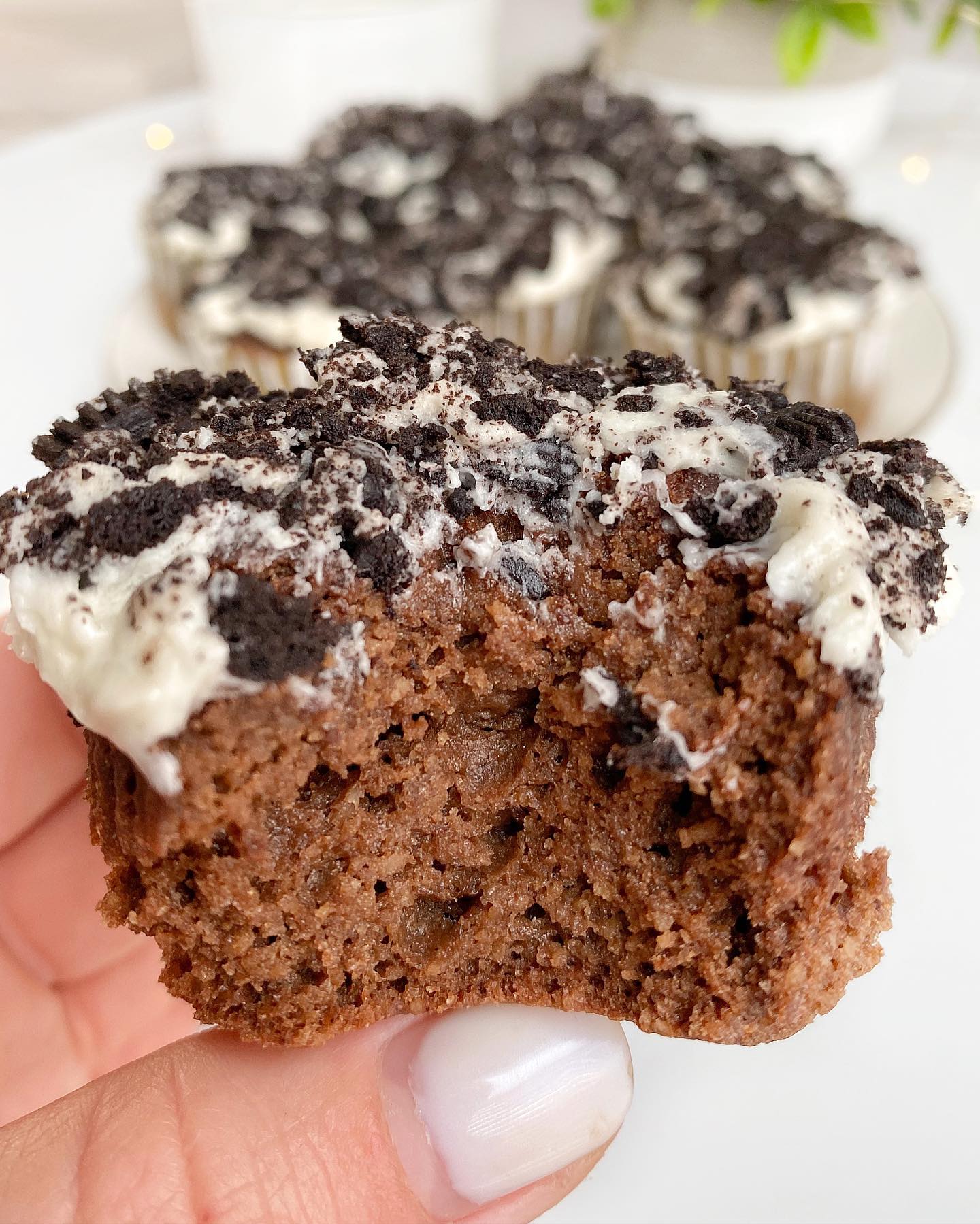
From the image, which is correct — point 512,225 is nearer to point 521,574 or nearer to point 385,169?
point 385,169

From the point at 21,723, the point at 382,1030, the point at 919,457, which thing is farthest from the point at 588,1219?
the point at 919,457

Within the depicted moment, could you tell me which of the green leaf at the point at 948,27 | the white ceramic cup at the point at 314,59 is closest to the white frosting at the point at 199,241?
the white ceramic cup at the point at 314,59

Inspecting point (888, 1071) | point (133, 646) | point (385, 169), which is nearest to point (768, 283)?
point (385, 169)

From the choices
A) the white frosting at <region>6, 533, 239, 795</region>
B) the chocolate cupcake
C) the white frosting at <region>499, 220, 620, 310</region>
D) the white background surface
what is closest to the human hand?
the chocolate cupcake

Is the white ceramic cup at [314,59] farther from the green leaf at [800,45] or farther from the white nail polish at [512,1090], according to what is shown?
the white nail polish at [512,1090]

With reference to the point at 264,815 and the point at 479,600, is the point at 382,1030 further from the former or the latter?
the point at 479,600

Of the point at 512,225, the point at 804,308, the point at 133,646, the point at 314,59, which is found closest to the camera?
the point at 133,646
